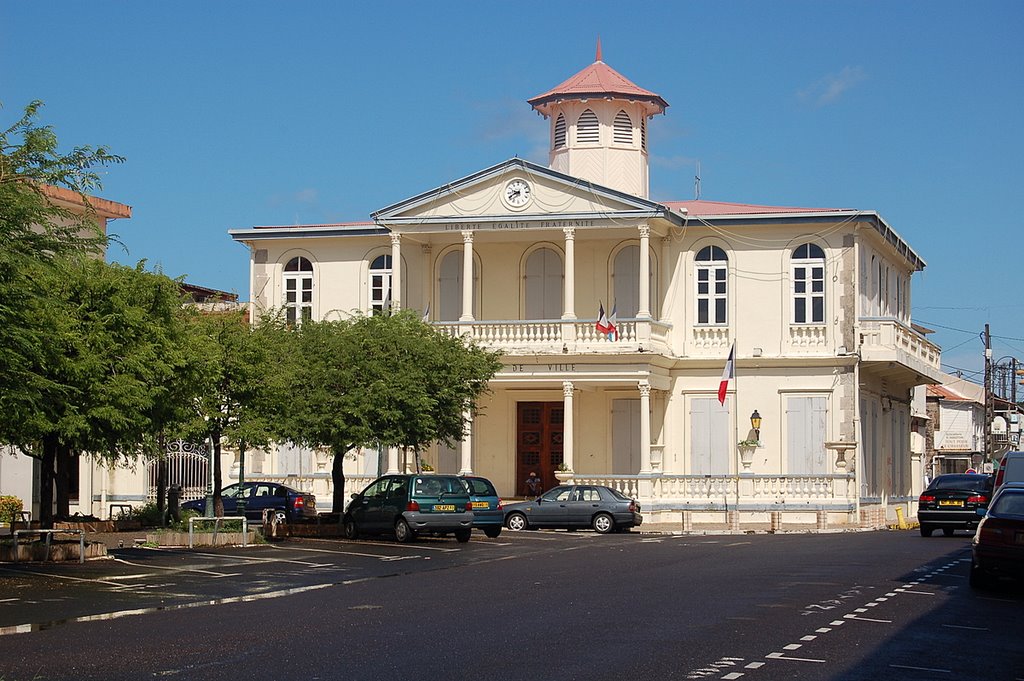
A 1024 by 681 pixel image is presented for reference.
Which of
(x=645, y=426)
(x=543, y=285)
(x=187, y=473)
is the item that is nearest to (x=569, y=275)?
(x=543, y=285)

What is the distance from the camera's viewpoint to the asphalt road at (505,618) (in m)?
12.0

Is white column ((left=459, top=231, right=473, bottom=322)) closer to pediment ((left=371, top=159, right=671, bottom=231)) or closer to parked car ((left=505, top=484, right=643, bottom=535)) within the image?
pediment ((left=371, top=159, right=671, bottom=231))

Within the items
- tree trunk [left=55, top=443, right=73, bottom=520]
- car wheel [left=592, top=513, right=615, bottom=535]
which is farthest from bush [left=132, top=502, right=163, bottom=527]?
car wheel [left=592, top=513, right=615, bottom=535]

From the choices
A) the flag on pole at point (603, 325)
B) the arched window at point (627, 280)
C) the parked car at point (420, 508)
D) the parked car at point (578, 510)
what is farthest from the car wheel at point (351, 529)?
the arched window at point (627, 280)

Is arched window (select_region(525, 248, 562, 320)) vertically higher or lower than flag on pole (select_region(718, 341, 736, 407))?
higher

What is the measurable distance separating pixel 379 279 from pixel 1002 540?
29010 mm

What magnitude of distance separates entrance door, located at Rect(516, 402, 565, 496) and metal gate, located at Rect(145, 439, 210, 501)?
30.8 ft

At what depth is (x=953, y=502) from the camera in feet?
114

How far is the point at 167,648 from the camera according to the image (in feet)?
42.4

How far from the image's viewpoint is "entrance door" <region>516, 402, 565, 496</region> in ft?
148

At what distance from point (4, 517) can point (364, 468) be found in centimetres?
1191

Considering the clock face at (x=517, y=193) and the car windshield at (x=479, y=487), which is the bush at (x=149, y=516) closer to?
the car windshield at (x=479, y=487)

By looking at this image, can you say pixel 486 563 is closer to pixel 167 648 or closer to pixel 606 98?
pixel 167 648

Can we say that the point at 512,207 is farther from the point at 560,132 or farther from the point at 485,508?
the point at 485,508
